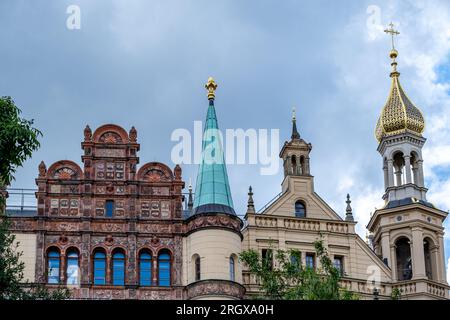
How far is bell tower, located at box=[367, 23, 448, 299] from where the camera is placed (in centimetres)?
5438

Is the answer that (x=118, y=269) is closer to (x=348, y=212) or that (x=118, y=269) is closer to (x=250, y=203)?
(x=250, y=203)

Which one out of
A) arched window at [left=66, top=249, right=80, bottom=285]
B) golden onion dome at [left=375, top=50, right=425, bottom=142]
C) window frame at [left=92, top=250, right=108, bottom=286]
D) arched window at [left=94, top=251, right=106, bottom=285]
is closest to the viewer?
arched window at [left=66, top=249, right=80, bottom=285]

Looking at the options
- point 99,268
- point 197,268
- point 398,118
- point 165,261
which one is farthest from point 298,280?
point 398,118

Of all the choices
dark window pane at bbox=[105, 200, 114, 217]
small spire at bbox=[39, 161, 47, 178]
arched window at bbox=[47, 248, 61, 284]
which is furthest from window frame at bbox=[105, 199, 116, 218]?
small spire at bbox=[39, 161, 47, 178]

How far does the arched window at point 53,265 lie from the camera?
158ft

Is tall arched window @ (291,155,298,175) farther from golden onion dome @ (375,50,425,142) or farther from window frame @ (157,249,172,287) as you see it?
window frame @ (157,249,172,287)

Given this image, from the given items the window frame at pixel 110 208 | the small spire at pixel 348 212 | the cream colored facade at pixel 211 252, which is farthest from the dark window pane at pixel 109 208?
the small spire at pixel 348 212

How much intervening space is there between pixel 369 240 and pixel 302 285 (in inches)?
1090

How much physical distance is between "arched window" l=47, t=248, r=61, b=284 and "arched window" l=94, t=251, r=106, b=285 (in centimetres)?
178

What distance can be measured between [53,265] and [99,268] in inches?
86.5

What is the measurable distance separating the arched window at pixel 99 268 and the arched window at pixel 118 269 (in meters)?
0.45

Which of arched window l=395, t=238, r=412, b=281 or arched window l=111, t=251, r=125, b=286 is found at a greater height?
arched window l=395, t=238, r=412, b=281

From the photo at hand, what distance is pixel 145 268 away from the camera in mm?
49188
